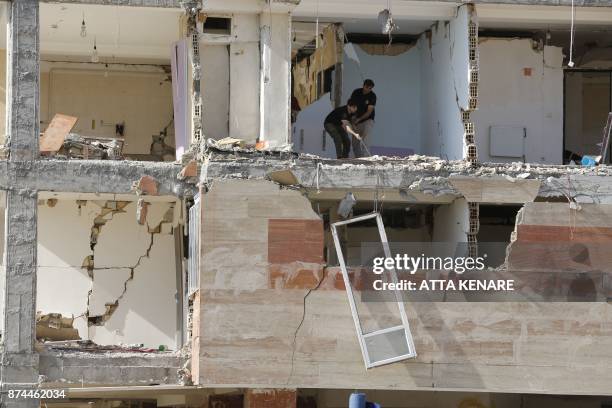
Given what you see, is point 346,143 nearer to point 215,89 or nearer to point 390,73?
point 390,73

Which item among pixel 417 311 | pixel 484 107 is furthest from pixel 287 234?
pixel 484 107

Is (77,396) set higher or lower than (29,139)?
lower

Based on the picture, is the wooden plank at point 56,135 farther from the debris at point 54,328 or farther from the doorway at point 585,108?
the doorway at point 585,108

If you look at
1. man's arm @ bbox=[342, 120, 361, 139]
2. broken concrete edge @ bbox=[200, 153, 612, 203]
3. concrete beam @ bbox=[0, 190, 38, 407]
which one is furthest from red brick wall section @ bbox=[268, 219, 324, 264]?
concrete beam @ bbox=[0, 190, 38, 407]

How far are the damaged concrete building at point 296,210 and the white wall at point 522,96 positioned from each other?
0.03 meters

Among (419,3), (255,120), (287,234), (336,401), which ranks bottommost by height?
(336,401)

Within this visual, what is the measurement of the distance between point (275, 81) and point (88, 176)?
3072 mm

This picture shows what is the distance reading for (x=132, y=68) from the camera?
1093 inches

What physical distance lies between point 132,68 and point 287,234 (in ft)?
22.2

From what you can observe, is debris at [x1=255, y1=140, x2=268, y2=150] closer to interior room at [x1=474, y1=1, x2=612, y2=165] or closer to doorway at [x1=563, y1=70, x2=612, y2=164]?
interior room at [x1=474, y1=1, x2=612, y2=165]

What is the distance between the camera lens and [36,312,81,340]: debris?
2411 cm

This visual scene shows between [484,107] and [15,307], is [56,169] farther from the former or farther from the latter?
[484,107]

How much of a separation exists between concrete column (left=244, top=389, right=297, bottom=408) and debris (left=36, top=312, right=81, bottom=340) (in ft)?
10.6

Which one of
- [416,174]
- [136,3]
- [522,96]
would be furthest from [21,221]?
[522,96]
